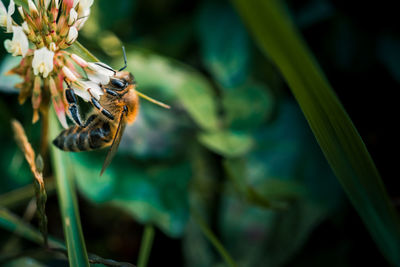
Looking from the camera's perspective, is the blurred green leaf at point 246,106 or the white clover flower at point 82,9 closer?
the white clover flower at point 82,9

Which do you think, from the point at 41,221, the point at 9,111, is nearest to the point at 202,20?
the point at 9,111

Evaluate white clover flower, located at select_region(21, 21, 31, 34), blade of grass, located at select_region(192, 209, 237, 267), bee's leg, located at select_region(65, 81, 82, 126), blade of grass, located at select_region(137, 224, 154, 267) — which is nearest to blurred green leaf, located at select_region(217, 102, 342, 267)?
blade of grass, located at select_region(192, 209, 237, 267)

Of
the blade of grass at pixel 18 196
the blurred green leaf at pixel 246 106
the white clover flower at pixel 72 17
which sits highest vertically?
the white clover flower at pixel 72 17

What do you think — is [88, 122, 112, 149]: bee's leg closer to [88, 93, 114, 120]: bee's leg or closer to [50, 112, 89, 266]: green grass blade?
[88, 93, 114, 120]: bee's leg

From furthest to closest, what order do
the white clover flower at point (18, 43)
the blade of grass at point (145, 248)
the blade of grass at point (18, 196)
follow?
the blade of grass at point (18, 196) → the blade of grass at point (145, 248) → the white clover flower at point (18, 43)

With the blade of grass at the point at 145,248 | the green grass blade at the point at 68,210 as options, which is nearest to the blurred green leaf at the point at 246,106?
the blade of grass at the point at 145,248

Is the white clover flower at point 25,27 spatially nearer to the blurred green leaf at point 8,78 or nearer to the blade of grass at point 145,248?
the blurred green leaf at point 8,78

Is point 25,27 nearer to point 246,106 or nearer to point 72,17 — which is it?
point 72,17
